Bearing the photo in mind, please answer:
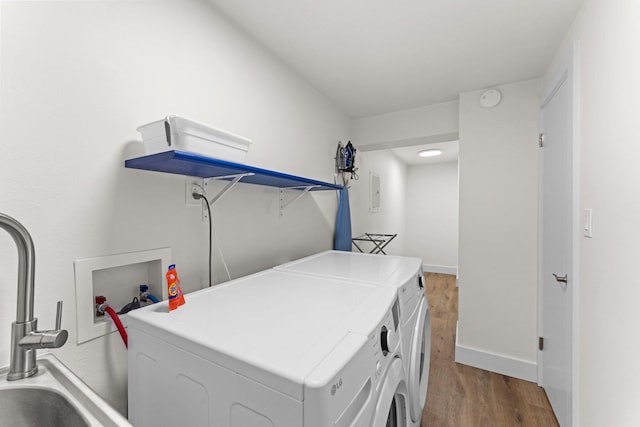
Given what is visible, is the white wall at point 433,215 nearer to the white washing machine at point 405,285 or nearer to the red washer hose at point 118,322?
the white washing machine at point 405,285

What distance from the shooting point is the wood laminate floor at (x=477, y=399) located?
1.66 m

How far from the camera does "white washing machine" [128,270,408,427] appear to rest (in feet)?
1.83

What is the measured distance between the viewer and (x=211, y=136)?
1.01 meters

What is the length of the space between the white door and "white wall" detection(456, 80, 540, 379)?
0.35 feet

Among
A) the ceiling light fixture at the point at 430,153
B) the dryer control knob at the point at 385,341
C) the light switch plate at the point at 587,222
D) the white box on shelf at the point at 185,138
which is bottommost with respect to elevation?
the dryer control knob at the point at 385,341

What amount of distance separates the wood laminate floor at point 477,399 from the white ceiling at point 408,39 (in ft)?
7.65

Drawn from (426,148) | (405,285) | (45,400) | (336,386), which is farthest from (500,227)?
(45,400)

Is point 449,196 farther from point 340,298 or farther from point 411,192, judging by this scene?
point 340,298

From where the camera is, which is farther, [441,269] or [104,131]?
[441,269]

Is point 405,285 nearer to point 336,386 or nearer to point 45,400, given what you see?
point 336,386

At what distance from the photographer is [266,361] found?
594mm

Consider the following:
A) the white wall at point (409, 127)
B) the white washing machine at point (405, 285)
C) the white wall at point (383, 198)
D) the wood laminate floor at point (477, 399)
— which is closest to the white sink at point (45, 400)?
the white washing machine at point (405, 285)

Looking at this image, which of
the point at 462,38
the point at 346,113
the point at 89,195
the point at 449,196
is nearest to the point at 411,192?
the point at 449,196

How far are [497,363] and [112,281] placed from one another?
2.70 m
